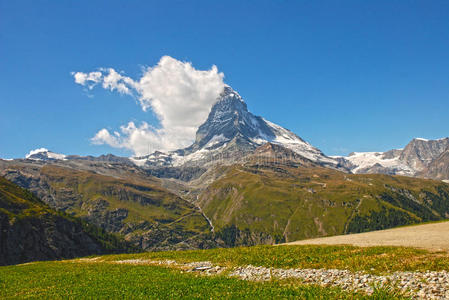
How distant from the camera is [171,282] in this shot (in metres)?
23.0

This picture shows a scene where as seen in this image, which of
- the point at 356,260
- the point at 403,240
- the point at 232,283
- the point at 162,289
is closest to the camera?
the point at 162,289

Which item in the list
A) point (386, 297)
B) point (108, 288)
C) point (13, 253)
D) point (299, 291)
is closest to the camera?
point (386, 297)

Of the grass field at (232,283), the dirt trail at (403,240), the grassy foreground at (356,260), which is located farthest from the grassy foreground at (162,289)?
the dirt trail at (403,240)

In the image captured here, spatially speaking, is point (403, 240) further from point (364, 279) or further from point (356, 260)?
point (364, 279)

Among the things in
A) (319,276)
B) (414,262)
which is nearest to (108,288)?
(319,276)

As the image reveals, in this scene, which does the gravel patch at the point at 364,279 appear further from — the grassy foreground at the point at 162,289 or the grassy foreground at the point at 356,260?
the grassy foreground at the point at 356,260

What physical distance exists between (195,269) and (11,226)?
209963 mm

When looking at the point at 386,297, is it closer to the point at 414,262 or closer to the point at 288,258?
the point at 414,262

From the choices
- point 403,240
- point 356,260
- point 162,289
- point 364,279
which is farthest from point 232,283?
point 403,240

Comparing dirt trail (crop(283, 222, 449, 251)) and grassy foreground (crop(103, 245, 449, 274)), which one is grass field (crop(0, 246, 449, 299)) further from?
dirt trail (crop(283, 222, 449, 251))

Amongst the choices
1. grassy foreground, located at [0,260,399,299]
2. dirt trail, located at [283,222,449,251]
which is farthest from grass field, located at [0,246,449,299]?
dirt trail, located at [283,222,449,251]

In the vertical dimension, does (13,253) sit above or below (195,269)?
below

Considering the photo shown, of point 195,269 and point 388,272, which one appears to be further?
point 195,269

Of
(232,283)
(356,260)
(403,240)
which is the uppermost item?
(232,283)
